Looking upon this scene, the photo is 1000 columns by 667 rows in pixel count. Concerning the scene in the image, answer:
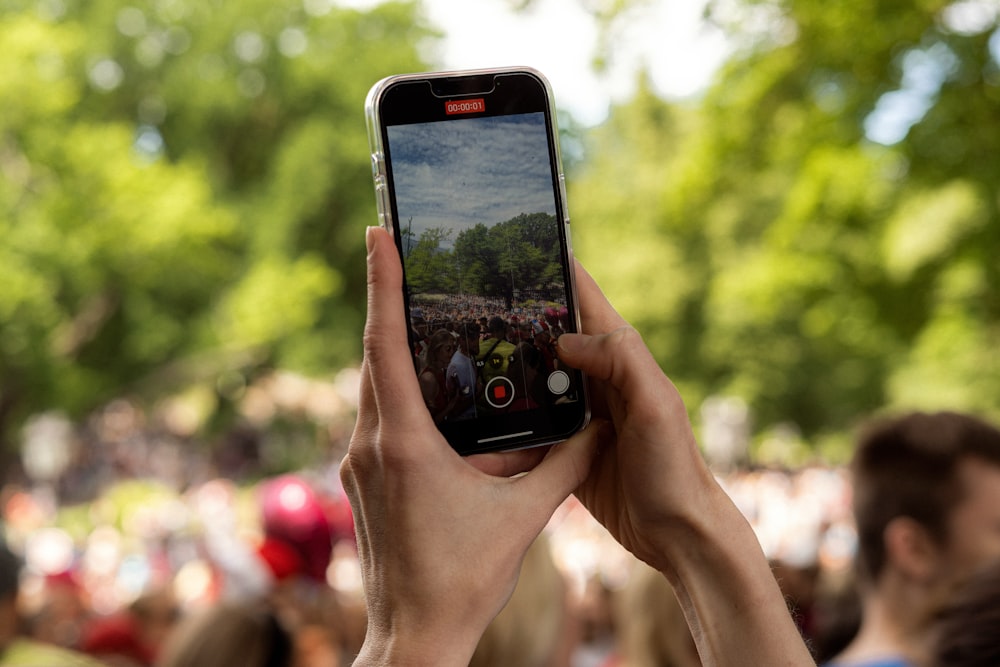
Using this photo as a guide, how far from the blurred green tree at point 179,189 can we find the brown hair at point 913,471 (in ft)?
60.0

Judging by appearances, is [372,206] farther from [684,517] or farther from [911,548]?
[684,517]

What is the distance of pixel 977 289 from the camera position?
8336 millimetres

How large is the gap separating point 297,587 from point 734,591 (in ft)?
12.8

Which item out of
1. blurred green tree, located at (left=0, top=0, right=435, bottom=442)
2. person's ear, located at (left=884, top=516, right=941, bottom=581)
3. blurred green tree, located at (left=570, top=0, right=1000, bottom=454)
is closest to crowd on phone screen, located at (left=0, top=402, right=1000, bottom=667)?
person's ear, located at (left=884, top=516, right=941, bottom=581)

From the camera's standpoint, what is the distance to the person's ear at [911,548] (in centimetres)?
289

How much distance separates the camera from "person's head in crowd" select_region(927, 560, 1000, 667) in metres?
1.84

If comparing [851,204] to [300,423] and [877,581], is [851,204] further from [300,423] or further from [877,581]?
[300,423]

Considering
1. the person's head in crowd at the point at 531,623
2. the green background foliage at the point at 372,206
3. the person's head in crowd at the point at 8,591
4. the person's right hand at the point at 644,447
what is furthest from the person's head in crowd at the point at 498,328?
the green background foliage at the point at 372,206

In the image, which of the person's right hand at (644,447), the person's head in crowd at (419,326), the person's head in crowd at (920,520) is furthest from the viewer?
the person's head in crowd at (920,520)

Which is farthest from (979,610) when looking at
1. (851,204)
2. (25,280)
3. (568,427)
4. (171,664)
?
(25,280)

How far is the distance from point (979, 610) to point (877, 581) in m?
1.10

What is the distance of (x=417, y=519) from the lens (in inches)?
47.1

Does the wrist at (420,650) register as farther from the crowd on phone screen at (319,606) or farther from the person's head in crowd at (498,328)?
the crowd on phone screen at (319,606)

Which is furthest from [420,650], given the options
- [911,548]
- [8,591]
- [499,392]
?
[8,591]
